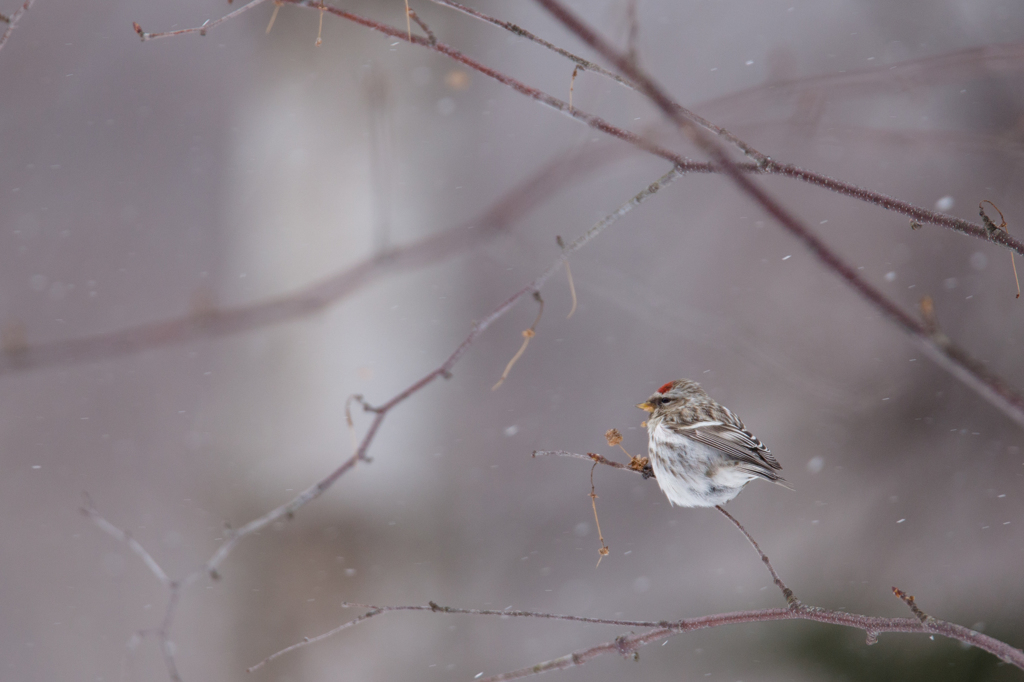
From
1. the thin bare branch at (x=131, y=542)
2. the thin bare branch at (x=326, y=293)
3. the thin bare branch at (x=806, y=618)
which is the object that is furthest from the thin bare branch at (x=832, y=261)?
the thin bare branch at (x=326, y=293)

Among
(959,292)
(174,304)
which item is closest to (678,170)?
(959,292)

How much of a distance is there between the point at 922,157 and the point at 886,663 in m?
1.34

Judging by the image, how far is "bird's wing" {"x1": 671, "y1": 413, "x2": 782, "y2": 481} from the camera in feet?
2.15

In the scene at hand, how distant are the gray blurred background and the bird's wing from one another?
131 centimetres

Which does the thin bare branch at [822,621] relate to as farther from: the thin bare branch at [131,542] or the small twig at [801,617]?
the thin bare branch at [131,542]

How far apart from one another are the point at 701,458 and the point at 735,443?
0.12 feet

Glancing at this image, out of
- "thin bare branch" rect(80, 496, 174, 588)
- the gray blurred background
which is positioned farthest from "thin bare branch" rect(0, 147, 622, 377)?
"thin bare branch" rect(80, 496, 174, 588)

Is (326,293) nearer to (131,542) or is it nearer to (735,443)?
(131,542)

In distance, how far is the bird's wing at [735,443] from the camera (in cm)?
66

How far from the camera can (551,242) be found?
2.28 meters

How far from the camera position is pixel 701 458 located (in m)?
0.68

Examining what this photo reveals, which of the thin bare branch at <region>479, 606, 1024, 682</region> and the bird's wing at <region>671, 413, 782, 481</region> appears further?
the bird's wing at <region>671, 413, 782, 481</region>

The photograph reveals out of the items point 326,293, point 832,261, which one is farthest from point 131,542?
point 326,293

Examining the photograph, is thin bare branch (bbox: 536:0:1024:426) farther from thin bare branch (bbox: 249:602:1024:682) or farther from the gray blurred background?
the gray blurred background
